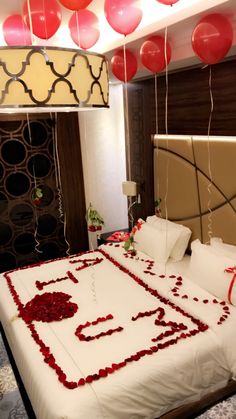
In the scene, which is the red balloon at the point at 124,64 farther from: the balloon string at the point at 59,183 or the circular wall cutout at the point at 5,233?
the circular wall cutout at the point at 5,233

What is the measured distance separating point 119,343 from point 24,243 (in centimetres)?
251

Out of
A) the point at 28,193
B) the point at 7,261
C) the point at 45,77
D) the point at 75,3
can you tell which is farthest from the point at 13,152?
the point at 45,77

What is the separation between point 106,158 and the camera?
4508mm

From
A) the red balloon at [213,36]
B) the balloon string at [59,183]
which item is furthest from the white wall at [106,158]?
the red balloon at [213,36]

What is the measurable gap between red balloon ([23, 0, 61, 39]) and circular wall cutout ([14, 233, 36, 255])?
2.51m

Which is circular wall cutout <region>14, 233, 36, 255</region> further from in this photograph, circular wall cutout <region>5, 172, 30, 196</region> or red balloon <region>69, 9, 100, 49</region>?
red balloon <region>69, 9, 100, 49</region>

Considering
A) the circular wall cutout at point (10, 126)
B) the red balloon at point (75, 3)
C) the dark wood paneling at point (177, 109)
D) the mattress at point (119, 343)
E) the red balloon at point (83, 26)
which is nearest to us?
the mattress at point (119, 343)

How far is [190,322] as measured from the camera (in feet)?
7.16

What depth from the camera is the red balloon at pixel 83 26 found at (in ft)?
8.10

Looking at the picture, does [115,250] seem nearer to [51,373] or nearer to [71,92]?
[51,373]

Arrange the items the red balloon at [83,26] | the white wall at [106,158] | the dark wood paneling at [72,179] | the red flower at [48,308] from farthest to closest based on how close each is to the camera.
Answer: the white wall at [106,158], the dark wood paneling at [72,179], the red balloon at [83,26], the red flower at [48,308]

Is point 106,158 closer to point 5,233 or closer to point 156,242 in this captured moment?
point 5,233

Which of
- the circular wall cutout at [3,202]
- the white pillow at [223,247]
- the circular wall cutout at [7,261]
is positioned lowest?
→ the circular wall cutout at [7,261]

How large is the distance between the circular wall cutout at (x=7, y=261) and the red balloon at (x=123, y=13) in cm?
292
